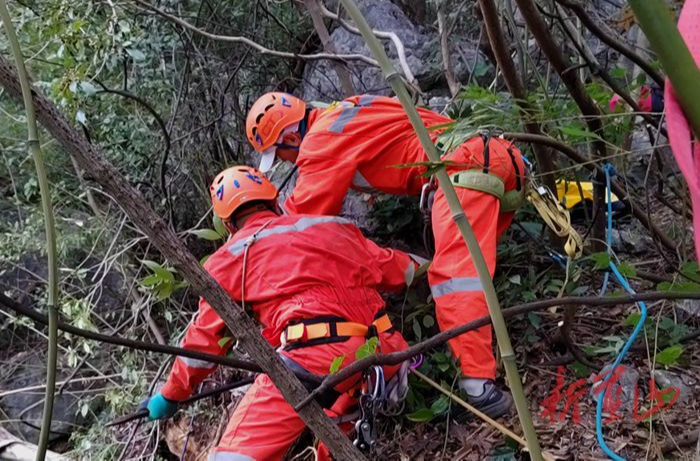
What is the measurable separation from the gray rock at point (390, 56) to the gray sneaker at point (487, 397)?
268cm

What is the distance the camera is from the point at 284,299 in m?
2.92

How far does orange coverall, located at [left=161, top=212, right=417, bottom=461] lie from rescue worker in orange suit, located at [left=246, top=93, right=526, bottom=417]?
0.29 meters

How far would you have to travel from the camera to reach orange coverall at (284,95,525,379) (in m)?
2.80

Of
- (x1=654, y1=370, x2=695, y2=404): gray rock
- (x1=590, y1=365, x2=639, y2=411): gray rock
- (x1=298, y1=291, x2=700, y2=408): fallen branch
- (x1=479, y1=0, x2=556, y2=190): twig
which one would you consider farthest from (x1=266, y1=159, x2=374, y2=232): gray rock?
(x1=298, y1=291, x2=700, y2=408): fallen branch

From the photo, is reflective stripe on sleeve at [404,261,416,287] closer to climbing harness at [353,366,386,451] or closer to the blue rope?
climbing harness at [353,366,386,451]

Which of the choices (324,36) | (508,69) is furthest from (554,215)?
(324,36)

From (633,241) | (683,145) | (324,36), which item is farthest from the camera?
(324,36)

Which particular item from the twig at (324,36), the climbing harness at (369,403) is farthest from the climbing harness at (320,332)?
the twig at (324,36)

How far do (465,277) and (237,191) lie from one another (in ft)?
4.25

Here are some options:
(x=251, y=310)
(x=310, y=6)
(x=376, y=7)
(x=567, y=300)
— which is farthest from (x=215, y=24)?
(x=567, y=300)

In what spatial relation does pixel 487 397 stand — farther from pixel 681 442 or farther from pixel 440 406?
pixel 681 442

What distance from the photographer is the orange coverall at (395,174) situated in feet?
9.20

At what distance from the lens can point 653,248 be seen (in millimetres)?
3318

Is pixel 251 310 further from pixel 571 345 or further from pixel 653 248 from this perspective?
pixel 653 248
